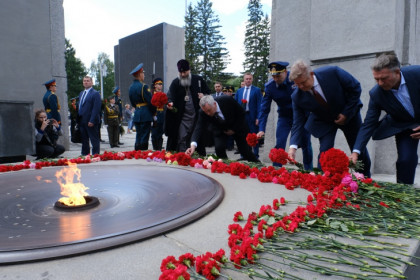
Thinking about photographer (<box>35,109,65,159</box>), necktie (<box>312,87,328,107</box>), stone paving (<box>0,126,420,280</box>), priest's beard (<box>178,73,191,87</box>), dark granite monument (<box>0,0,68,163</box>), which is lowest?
stone paving (<box>0,126,420,280</box>)

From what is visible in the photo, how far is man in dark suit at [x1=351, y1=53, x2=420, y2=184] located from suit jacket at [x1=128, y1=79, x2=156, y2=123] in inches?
177

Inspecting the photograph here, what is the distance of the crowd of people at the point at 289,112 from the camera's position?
312cm

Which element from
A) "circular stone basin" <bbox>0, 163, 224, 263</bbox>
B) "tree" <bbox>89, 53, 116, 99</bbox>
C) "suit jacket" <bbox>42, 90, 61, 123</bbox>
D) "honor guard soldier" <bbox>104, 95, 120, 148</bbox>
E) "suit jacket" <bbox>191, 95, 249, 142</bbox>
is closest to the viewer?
"circular stone basin" <bbox>0, 163, 224, 263</bbox>

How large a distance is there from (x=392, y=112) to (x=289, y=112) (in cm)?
199

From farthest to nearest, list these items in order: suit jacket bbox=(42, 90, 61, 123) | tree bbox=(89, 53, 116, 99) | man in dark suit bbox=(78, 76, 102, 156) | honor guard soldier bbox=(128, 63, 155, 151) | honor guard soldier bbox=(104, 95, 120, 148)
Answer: tree bbox=(89, 53, 116, 99), honor guard soldier bbox=(104, 95, 120, 148), suit jacket bbox=(42, 90, 61, 123), man in dark suit bbox=(78, 76, 102, 156), honor guard soldier bbox=(128, 63, 155, 151)

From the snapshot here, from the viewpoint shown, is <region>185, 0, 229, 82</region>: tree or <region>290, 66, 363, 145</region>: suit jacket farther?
<region>185, 0, 229, 82</region>: tree

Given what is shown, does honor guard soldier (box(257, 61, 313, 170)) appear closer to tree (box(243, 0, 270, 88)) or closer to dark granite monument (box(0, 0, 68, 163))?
dark granite monument (box(0, 0, 68, 163))

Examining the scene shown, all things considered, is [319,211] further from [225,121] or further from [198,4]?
[198,4]

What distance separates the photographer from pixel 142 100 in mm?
6734

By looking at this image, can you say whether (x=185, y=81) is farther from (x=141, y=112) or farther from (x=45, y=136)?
(x=45, y=136)

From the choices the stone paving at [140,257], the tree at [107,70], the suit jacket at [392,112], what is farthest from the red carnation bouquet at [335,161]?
the tree at [107,70]

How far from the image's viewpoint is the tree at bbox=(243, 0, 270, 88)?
132ft

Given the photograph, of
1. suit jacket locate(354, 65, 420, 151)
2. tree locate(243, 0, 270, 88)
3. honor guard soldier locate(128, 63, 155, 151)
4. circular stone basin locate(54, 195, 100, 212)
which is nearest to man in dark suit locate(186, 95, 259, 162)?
honor guard soldier locate(128, 63, 155, 151)

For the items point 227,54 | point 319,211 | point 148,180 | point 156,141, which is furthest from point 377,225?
point 227,54
